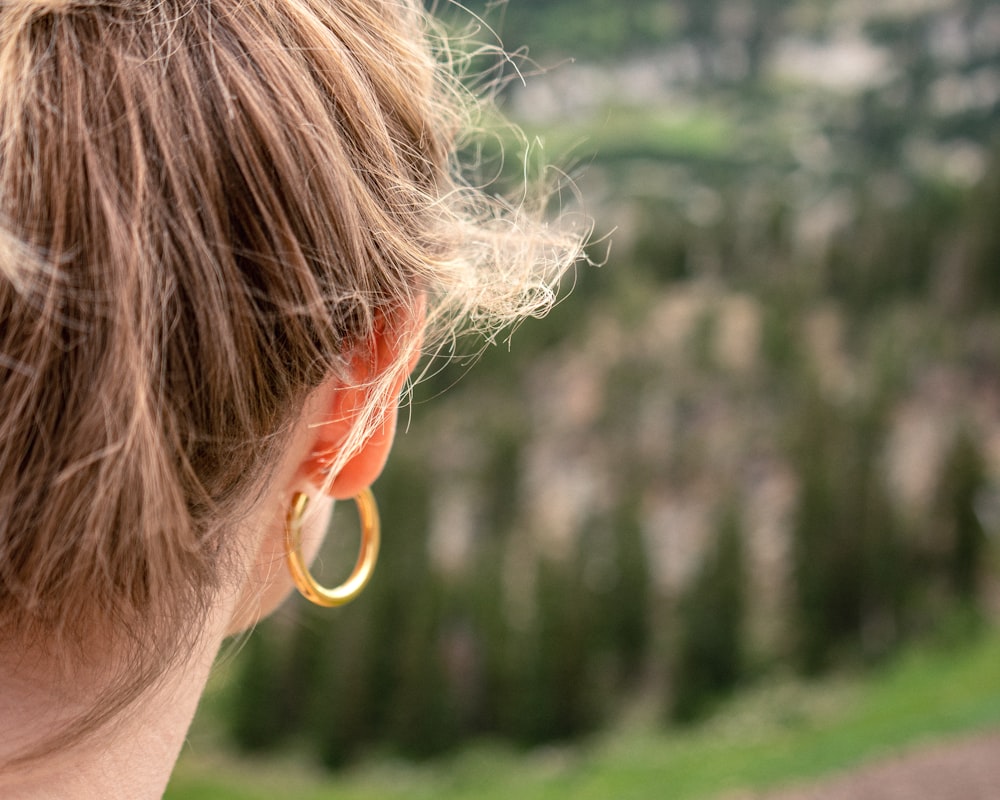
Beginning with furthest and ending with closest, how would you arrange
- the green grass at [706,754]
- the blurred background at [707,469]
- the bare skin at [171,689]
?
1. the blurred background at [707,469]
2. the green grass at [706,754]
3. the bare skin at [171,689]

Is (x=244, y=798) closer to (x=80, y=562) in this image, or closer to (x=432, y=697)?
(x=432, y=697)

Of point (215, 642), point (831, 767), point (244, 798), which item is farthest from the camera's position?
point (244, 798)

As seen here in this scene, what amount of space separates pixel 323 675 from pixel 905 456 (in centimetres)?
637

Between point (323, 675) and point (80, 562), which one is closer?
point (80, 562)

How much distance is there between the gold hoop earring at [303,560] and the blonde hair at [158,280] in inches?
5.1

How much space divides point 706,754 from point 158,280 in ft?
28.3

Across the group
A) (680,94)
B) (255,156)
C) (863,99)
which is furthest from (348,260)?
(680,94)

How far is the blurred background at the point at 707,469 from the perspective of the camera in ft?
30.0

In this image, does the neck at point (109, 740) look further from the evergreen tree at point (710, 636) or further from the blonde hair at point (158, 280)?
the evergreen tree at point (710, 636)

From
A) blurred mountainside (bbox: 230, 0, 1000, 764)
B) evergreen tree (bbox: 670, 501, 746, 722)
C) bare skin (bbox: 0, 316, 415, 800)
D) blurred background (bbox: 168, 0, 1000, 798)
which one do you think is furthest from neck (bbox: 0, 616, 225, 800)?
evergreen tree (bbox: 670, 501, 746, 722)

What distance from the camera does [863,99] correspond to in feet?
43.2

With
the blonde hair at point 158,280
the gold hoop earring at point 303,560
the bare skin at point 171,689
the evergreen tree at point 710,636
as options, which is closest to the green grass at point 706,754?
the evergreen tree at point 710,636

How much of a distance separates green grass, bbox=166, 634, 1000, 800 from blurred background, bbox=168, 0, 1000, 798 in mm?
40

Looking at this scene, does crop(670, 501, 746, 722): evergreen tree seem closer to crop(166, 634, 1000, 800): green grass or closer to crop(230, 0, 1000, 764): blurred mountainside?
crop(230, 0, 1000, 764): blurred mountainside
